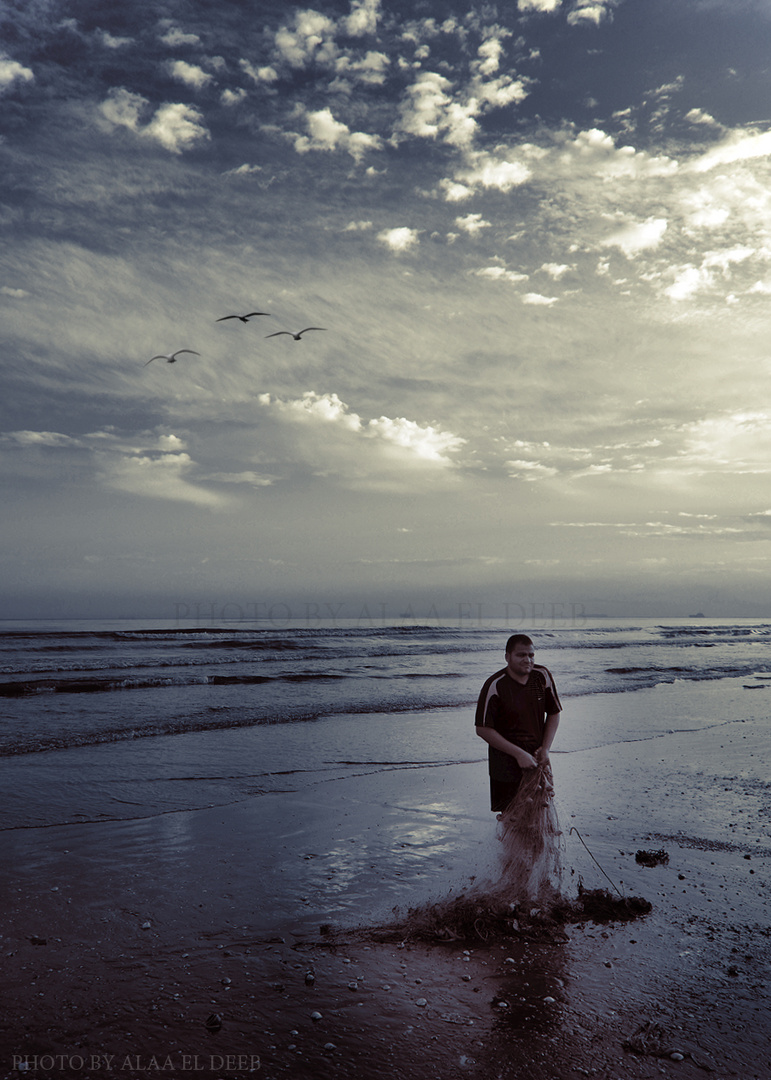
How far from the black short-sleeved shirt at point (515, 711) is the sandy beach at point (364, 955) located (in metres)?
0.82

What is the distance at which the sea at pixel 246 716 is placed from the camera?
8852 millimetres

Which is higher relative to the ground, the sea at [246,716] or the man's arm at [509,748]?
the man's arm at [509,748]

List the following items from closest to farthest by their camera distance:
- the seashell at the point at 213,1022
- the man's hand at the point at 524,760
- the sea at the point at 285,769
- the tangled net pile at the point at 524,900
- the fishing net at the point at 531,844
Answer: the seashell at the point at 213,1022 → the tangled net pile at the point at 524,900 → the fishing net at the point at 531,844 → the man's hand at the point at 524,760 → the sea at the point at 285,769

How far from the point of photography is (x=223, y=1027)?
3.40 meters

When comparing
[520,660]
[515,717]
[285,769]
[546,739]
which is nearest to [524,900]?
[546,739]

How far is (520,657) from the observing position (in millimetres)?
5164

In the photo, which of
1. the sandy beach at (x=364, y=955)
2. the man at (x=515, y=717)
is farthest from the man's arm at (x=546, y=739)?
the sandy beach at (x=364, y=955)

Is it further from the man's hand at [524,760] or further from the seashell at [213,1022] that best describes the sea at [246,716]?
the man's hand at [524,760]

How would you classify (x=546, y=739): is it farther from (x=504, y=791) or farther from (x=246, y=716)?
(x=246, y=716)

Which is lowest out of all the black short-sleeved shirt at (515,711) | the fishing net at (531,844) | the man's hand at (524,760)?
the fishing net at (531,844)

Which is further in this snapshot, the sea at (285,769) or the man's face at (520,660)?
→ the sea at (285,769)

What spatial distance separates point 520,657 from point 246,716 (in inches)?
434

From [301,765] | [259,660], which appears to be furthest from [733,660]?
[301,765]

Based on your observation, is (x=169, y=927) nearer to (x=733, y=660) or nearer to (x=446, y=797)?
(x=446, y=797)
